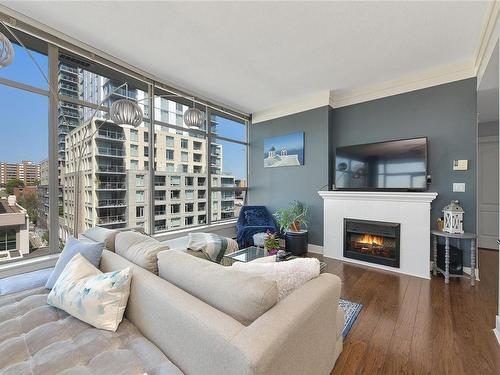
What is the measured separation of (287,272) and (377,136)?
339cm

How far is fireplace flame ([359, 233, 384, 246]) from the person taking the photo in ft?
11.2

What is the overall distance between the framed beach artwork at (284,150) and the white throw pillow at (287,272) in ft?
10.6

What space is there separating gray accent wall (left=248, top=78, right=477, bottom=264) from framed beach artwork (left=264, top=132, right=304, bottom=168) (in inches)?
4.1

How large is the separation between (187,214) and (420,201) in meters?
3.64

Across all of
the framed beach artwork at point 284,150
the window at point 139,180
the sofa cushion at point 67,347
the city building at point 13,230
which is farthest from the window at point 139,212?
the framed beach artwork at point 284,150

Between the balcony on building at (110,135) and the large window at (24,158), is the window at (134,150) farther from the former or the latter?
the large window at (24,158)

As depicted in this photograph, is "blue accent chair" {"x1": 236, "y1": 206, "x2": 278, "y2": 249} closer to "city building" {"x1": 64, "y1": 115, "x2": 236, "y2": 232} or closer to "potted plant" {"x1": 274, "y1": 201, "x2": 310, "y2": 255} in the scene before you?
"potted plant" {"x1": 274, "y1": 201, "x2": 310, "y2": 255}

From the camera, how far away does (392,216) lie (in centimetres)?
329

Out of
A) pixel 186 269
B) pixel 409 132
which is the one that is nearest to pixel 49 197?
pixel 186 269

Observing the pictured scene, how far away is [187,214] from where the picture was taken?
420 cm

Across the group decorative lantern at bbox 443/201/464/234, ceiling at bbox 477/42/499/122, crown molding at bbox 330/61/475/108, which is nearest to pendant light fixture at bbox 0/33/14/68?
ceiling at bbox 477/42/499/122

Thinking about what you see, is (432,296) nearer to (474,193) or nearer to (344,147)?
(474,193)

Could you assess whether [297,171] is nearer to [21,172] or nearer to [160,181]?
[160,181]

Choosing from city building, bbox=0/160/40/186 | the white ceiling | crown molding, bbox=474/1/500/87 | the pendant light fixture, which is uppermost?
the white ceiling
